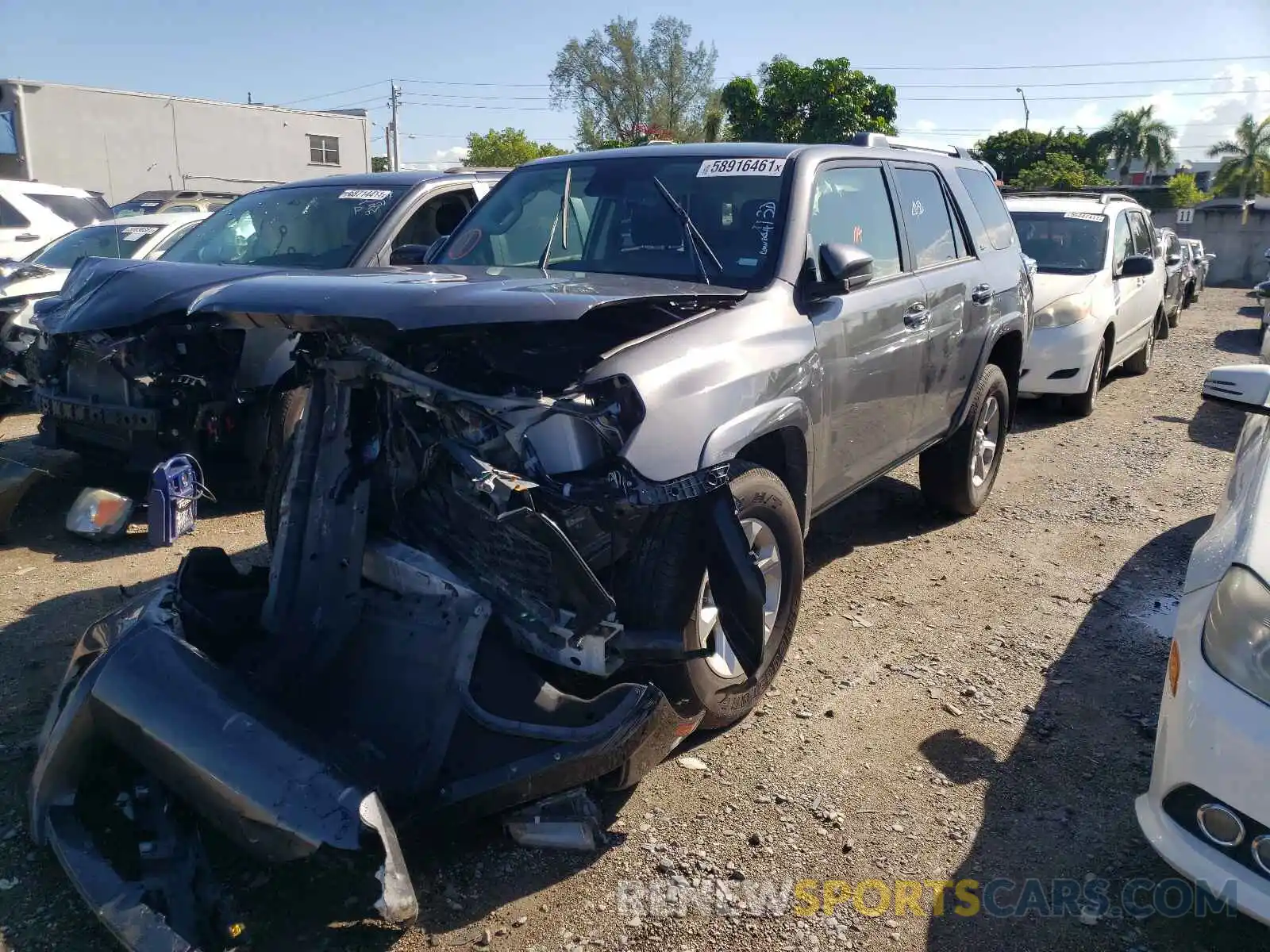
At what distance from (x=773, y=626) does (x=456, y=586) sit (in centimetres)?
126

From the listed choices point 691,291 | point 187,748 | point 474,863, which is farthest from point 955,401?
point 187,748

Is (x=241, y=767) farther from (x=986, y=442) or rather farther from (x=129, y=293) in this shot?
(x=986, y=442)

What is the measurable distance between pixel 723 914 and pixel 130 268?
4683mm

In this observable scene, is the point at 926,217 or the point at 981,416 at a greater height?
the point at 926,217

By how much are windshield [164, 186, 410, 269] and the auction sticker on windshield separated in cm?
286

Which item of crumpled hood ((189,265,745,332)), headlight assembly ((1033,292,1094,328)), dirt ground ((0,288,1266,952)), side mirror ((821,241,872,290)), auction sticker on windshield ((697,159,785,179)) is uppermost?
auction sticker on windshield ((697,159,785,179))

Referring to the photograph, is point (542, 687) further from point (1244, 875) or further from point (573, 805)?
point (1244, 875)

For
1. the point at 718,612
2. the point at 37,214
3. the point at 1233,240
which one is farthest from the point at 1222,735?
the point at 1233,240

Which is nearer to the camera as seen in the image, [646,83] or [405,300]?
[405,300]

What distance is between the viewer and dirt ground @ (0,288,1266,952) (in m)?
2.61

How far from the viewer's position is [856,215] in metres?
4.37

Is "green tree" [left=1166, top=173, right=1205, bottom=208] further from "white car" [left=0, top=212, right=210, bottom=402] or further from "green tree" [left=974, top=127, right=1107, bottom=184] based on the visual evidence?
"white car" [left=0, top=212, right=210, bottom=402]

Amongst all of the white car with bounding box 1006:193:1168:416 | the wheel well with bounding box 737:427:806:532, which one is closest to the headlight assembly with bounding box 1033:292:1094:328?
the white car with bounding box 1006:193:1168:416

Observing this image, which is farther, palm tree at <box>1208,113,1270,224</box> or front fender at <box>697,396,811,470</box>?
palm tree at <box>1208,113,1270,224</box>
